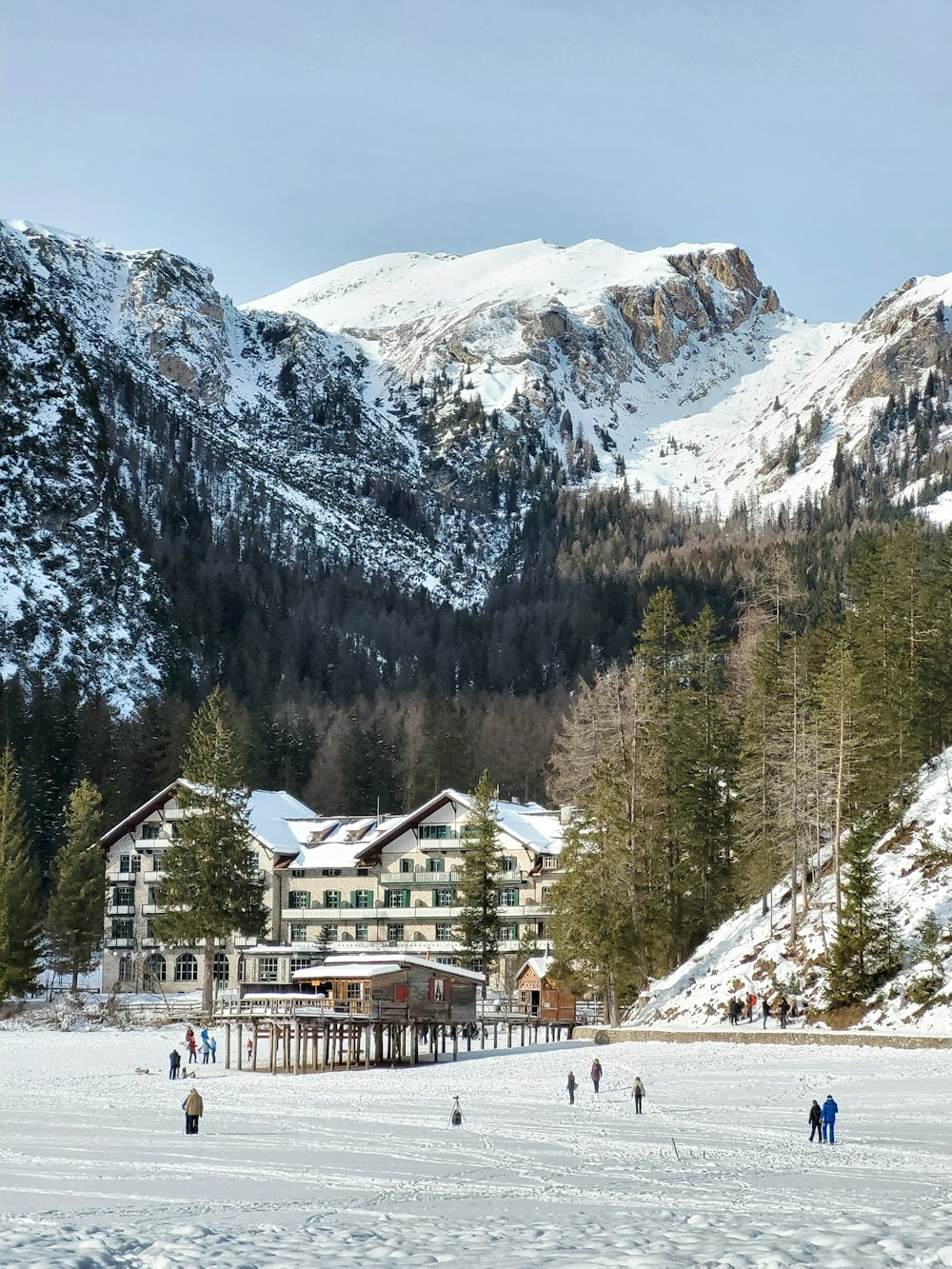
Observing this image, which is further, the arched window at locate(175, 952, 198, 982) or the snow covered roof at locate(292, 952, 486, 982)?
the arched window at locate(175, 952, 198, 982)

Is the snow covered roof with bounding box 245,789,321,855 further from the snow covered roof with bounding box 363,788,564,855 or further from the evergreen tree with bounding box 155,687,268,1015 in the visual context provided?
the evergreen tree with bounding box 155,687,268,1015

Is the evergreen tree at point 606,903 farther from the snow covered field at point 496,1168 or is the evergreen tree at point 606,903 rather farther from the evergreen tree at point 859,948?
→ the evergreen tree at point 859,948

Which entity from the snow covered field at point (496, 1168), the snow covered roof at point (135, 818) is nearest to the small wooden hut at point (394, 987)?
the snow covered field at point (496, 1168)

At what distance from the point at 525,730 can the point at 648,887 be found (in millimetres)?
91077

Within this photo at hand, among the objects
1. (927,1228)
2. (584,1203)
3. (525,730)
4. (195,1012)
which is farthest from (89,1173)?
(525,730)

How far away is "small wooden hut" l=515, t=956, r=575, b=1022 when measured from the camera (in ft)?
272

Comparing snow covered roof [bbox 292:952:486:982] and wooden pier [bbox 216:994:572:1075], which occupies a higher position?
snow covered roof [bbox 292:952:486:982]

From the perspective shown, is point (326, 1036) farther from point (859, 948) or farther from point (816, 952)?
point (859, 948)

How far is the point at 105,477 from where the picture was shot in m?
195

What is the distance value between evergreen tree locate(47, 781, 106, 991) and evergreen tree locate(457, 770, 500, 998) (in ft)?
78.0

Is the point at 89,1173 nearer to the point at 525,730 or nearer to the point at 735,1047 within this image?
the point at 735,1047

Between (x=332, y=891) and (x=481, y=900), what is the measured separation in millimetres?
20463

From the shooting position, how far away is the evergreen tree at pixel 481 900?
88.8 metres

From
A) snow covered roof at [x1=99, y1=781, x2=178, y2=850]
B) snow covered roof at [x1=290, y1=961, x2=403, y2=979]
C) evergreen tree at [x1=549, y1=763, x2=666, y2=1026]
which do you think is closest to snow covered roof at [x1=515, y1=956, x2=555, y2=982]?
evergreen tree at [x1=549, y1=763, x2=666, y2=1026]
